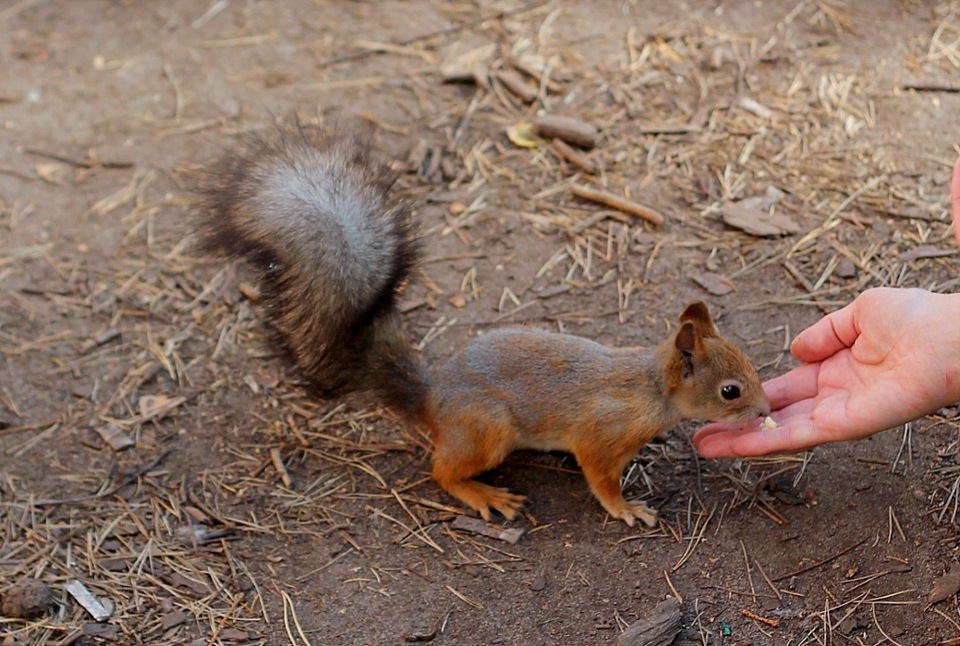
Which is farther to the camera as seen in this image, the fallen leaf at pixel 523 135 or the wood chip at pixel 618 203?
the fallen leaf at pixel 523 135

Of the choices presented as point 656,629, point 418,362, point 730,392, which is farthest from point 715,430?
point 418,362

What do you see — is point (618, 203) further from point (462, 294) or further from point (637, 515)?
point (637, 515)

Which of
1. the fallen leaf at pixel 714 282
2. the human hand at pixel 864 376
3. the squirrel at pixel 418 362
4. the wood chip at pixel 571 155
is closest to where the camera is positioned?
the human hand at pixel 864 376

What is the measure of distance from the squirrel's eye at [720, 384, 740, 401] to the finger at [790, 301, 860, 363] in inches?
11.7

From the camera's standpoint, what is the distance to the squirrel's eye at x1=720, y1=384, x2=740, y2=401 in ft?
9.58

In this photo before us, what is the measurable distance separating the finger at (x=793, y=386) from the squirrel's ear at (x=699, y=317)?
30 cm

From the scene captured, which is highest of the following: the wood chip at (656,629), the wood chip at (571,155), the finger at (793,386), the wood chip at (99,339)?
the wood chip at (571,155)

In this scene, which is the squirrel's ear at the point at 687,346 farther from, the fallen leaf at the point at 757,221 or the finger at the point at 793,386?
the fallen leaf at the point at 757,221

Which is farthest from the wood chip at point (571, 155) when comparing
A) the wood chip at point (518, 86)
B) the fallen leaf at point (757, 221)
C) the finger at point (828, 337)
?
the finger at point (828, 337)

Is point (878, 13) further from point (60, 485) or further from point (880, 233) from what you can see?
point (60, 485)

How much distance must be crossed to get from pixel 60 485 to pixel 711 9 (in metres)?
3.83

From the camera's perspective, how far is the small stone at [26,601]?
2865mm

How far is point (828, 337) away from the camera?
299cm

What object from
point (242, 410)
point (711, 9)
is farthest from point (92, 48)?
point (711, 9)
